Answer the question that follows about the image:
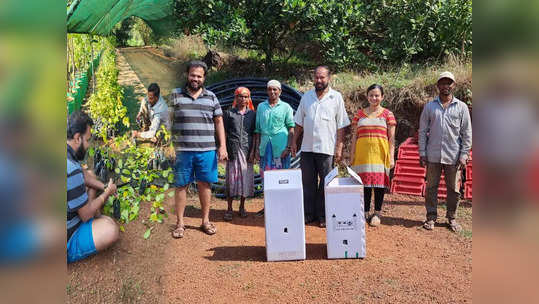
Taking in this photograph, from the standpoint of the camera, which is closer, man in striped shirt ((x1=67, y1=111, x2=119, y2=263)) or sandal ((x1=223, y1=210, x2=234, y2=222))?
man in striped shirt ((x1=67, y1=111, x2=119, y2=263))

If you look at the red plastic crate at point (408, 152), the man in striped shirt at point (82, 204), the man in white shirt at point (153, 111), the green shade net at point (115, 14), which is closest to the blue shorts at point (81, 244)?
the man in striped shirt at point (82, 204)

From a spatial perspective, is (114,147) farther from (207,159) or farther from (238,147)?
(238,147)

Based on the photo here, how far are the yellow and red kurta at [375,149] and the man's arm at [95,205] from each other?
3301mm

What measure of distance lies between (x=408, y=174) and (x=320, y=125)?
8.34 feet

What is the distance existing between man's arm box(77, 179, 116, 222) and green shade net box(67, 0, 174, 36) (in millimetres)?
715

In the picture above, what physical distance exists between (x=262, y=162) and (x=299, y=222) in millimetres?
1447

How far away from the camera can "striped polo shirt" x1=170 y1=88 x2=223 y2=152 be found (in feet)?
13.0

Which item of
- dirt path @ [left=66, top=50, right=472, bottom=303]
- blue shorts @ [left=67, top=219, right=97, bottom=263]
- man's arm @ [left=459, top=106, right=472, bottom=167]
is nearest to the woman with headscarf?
dirt path @ [left=66, top=50, right=472, bottom=303]

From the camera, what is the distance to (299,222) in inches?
154

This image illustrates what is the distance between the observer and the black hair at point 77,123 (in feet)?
5.56

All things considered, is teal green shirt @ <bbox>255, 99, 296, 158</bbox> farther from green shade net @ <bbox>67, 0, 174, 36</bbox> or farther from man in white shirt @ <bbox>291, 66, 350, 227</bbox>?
green shade net @ <bbox>67, 0, 174, 36</bbox>

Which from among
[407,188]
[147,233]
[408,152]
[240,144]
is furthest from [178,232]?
[408,152]

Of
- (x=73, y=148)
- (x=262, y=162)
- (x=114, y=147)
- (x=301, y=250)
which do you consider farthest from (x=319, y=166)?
(x=73, y=148)
